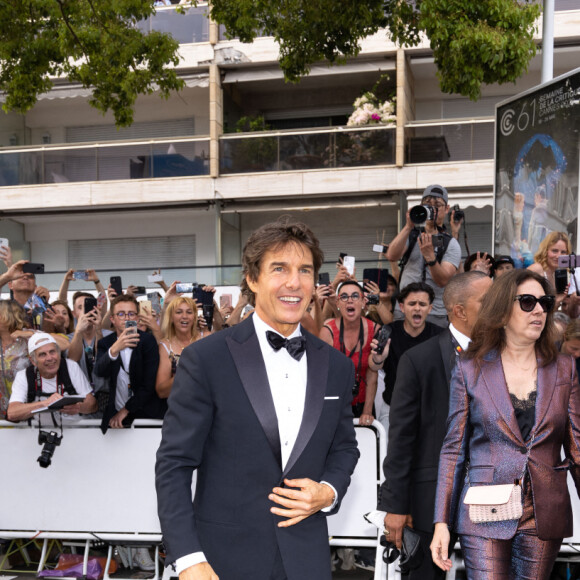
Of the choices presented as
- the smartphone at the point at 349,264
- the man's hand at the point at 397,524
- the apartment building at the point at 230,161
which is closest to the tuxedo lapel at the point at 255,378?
the man's hand at the point at 397,524

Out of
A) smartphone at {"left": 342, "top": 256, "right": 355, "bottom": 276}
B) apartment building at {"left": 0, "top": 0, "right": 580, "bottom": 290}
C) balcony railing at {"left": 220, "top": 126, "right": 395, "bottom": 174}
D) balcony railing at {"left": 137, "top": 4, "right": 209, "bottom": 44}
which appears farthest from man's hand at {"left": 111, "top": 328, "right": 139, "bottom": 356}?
balcony railing at {"left": 137, "top": 4, "right": 209, "bottom": 44}

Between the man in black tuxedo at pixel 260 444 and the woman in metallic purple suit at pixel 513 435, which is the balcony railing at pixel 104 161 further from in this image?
the man in black tuxedo at pixel 260 444

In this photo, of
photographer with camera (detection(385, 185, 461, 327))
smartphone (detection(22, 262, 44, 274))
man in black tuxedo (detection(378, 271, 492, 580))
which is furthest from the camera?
smartphone (detection(22, 262, 44, 274))

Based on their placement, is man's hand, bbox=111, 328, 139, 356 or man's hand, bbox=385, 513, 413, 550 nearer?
man's hand, bbox=385, 513, 413, 550

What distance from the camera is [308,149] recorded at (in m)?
18.4

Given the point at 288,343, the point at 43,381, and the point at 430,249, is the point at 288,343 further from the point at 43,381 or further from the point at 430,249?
the point at 430,249

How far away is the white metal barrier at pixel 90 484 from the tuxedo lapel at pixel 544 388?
237cm

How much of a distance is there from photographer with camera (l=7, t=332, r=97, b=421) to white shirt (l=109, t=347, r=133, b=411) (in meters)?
0.28

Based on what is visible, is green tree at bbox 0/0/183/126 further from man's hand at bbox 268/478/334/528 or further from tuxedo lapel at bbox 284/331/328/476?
man's hand at bbox 268/478/334/528

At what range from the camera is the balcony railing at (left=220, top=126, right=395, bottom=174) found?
59.3 feet

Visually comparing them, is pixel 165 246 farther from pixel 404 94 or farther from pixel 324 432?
pixel 324 432

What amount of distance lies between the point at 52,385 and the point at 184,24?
15918 mm

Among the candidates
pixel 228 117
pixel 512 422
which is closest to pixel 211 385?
pixel 512 422

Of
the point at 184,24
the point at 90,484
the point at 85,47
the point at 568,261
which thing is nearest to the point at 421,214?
the point at 568,261
